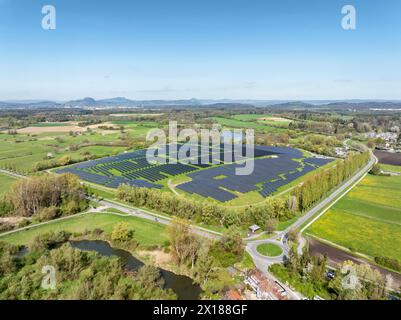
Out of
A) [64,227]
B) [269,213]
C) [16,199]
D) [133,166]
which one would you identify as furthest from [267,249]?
[133,166]

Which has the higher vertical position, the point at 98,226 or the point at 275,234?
the point at 98,226

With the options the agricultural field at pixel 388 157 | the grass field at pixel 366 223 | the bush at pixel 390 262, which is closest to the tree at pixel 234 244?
the grass field at pixel 366 223

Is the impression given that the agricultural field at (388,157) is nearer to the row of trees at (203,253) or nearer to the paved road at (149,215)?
the paved road at (149,215)

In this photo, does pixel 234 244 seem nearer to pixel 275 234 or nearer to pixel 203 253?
pixel 203 253

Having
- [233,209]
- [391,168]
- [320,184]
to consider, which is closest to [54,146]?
[233,209]

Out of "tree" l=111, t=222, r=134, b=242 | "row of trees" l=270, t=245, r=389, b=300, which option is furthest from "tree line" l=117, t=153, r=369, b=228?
"row of trees" l=270, t=245, r=389, b=300

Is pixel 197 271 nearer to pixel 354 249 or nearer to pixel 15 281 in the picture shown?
pixel 15 281
